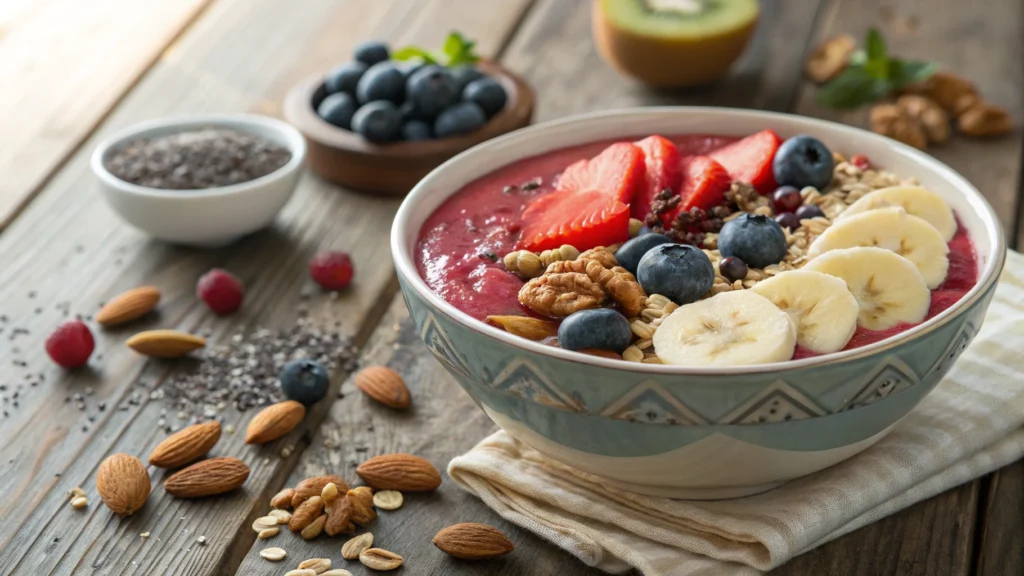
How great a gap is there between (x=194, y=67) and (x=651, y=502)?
6.43 ft

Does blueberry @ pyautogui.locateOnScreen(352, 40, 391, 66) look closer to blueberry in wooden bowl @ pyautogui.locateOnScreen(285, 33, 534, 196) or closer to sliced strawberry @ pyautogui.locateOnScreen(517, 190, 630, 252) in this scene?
blueberry in wooden bowl @ pyautogui.locateOnScreen(285, 33, 534, 196)

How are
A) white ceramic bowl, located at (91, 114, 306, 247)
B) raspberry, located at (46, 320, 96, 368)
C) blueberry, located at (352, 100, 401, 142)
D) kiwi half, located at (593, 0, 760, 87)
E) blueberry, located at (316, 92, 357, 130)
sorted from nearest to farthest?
raspberry, located at (46, 320, 96, 368) < white ceramic bowl, located at (91, 114, 306, 247) < blueberry, located at (352, 100, 401, 142) < blueberry, located at (316, 92, 357, 130) < kiwi half, located at (593, 0, 760, 87)

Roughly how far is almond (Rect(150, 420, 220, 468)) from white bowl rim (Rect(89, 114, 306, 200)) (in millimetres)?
614

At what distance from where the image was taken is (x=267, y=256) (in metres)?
2.19

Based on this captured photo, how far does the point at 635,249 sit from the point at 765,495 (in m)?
0.37

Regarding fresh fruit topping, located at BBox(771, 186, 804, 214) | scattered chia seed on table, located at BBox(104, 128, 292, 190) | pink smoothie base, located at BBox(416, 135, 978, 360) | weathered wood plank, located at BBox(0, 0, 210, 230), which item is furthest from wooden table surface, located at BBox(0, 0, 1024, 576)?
fresh fruit topping, located at BBox(771, 186, 804, 214)

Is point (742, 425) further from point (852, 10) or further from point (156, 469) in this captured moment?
point (852, 10)

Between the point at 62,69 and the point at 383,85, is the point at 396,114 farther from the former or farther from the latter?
the point at 62,69

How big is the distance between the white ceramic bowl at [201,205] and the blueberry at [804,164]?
3.25 ft

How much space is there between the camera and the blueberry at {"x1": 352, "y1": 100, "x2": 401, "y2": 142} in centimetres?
231

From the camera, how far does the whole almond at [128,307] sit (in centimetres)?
194

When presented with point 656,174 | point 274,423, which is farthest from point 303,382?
point 656,174

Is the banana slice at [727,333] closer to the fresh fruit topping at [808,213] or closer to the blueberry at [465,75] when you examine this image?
the fresh fruit topping at [808,213]

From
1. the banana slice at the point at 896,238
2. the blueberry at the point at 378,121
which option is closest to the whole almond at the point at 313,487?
the banana slice at the point at 896,238
